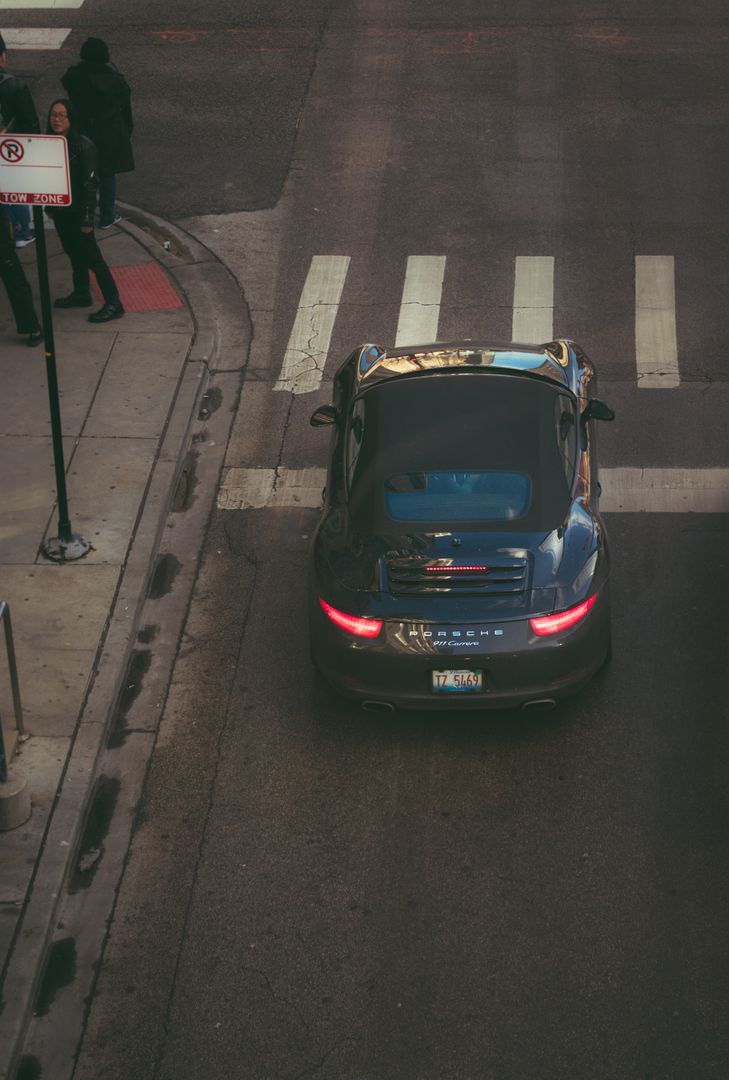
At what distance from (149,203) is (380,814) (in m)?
10.1

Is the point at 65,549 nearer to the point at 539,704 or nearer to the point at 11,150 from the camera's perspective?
the point at 11,150

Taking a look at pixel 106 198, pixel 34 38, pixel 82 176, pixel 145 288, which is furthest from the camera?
pixel 34 38

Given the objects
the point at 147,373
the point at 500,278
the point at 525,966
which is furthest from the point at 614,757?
the point at 500,278

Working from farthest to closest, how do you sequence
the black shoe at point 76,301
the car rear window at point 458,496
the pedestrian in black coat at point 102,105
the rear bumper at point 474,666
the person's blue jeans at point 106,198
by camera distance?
the person's blue jeans at point 106,198 → the pedestrian in black coat at point 102,105 → the black shoe at point 76,301 → the car rear window at point 458,496 → the rear bumper at point 474,666

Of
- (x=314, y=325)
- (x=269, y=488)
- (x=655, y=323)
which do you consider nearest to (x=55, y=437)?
(x=269, y=488)

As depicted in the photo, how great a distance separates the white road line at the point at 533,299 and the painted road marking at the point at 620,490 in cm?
243

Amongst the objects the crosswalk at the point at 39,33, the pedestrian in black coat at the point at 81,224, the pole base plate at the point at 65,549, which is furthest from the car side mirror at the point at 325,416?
the crosswalk at the point at 39,33

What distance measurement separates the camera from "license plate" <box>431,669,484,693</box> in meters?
8.45

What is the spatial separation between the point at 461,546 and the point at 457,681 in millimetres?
813

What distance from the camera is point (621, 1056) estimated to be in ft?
22.7

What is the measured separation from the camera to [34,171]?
939 centimetres

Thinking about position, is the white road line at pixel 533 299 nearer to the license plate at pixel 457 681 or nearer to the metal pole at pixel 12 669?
the license plate at pixel 457 681

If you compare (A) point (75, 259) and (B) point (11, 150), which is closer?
(B) point (11, 150)

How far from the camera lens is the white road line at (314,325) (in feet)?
44.0
